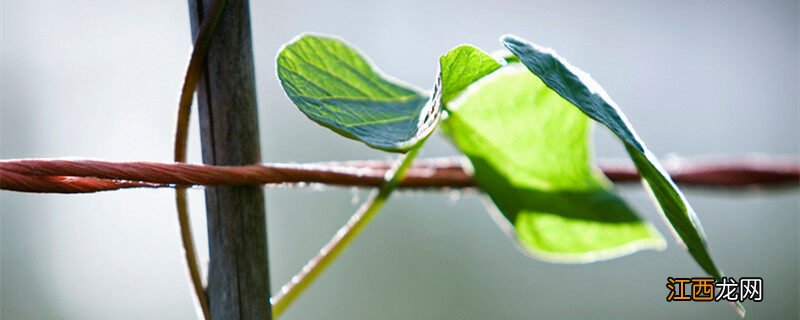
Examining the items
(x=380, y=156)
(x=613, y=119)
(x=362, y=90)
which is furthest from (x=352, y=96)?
(x=380, y=156)

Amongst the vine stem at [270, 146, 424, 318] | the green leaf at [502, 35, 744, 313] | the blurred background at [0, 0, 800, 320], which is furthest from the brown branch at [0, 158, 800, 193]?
the blurred background at [0, 0, 800, 320]

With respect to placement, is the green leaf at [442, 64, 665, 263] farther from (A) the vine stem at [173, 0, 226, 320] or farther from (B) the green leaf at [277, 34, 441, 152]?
(A) the vine stem at [173, 0, 226, 320]

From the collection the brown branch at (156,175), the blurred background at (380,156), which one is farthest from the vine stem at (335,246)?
the blurred background at (380,156)

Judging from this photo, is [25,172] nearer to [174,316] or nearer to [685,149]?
[174,316]

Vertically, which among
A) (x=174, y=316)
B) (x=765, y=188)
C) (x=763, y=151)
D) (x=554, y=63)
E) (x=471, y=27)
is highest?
(x=471, y=27)

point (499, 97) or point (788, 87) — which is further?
point (788, 87)

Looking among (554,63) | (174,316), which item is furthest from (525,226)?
(174,316)
